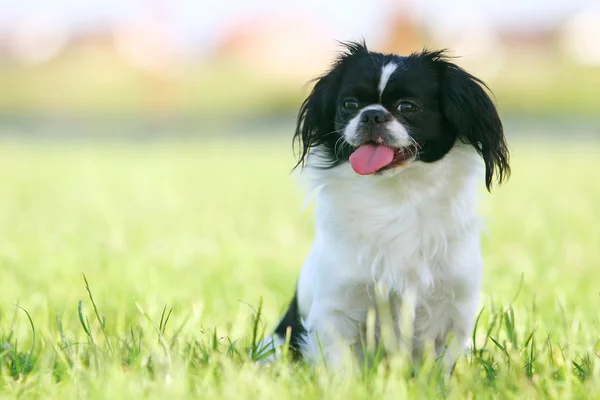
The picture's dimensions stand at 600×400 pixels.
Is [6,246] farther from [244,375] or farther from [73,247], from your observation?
[244,375]

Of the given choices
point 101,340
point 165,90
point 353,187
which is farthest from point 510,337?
point 165,90

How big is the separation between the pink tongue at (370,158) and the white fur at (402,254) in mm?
49

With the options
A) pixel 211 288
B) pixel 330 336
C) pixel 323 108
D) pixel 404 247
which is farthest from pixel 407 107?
pixel 211 288

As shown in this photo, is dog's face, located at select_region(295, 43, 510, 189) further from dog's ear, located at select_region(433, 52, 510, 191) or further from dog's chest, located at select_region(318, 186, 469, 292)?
dog's chest, located at select_region(318, 186, 469, 292)

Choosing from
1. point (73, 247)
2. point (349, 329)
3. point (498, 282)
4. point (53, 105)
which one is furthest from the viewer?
point (53, 105)

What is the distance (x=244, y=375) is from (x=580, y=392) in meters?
0.95

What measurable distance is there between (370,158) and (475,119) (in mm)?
420

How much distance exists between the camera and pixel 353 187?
2.98m

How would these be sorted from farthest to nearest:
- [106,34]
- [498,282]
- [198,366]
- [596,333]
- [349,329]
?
[106,34]
[498,282]
[596,333]
[349,329]
[198,366]

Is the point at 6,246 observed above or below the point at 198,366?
below

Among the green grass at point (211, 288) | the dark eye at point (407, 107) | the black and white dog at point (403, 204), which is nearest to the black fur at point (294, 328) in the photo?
the black and white dog at point (403, 204)

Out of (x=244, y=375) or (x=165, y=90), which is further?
(x=165, y=90)

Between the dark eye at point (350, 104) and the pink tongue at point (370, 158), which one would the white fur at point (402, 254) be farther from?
the dark eye at point (350, 104)

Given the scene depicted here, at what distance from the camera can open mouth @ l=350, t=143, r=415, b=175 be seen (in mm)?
2869
